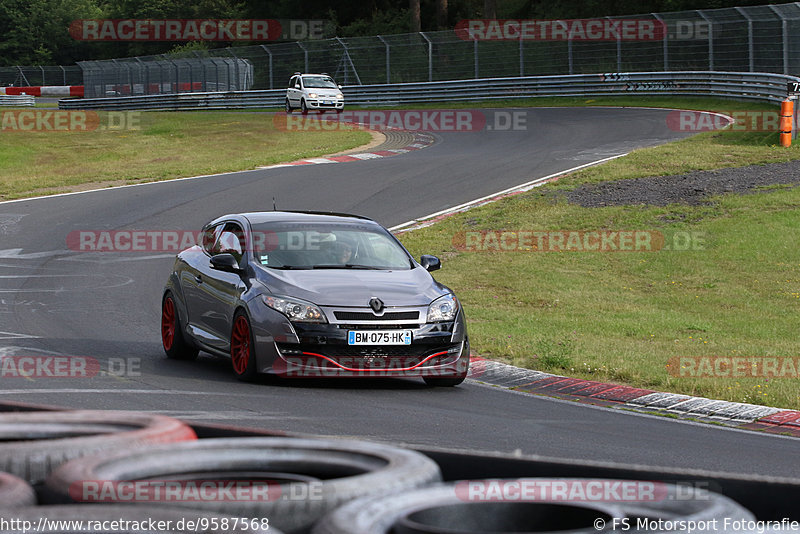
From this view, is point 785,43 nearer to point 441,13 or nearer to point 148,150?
point 148,150

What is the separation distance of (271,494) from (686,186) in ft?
67.5

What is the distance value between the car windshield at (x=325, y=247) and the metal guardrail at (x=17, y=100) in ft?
204

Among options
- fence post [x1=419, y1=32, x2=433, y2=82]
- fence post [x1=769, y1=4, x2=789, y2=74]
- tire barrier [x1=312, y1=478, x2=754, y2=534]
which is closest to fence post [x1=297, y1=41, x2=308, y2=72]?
fence post [x1=419, y1=32, x2=433, y2=82]

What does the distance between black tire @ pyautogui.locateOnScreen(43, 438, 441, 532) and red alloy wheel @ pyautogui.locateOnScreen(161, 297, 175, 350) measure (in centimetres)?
750

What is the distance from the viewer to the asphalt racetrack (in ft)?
26.1

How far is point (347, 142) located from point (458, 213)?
14320 mm

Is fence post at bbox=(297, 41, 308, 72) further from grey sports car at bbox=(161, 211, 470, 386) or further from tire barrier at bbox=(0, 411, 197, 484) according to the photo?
tire barrier at bbox=(0, 411, 197, 484)

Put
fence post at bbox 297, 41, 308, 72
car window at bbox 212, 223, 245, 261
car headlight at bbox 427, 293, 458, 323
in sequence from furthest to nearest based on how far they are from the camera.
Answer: fence post at bbox 297, 41, 308, 72, car window at bbox 212, 223, 245, 261, car headlight at bbox 427, 293, 458, 323

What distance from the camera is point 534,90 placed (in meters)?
47.6

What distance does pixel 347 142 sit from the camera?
36.1 metres

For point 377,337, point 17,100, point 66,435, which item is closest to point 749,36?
point 377,337

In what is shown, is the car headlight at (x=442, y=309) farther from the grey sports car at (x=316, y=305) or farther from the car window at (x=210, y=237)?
the car window at (x=210, y=237)

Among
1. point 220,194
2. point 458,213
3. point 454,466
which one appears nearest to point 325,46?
point 220,194

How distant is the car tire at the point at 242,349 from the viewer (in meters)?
9.79
